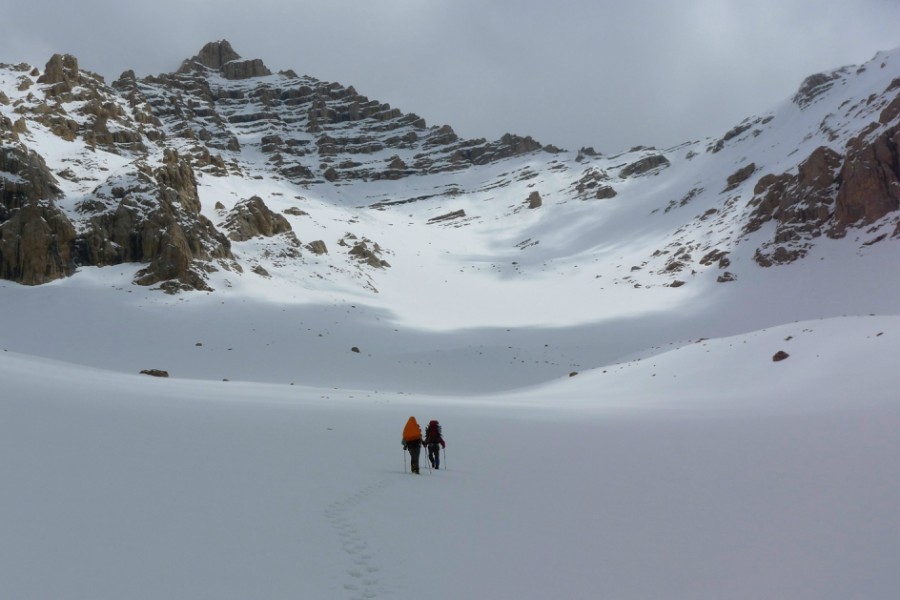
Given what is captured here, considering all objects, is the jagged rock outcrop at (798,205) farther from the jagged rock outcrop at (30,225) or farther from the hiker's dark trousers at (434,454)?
the jagged rock outcrop at (30,225)

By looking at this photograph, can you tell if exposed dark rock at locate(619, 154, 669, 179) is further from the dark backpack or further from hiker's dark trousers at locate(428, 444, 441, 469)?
hiker's dark trousers at locate(428, 444, 441, 469)

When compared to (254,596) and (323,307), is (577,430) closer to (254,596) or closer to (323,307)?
(254,596)

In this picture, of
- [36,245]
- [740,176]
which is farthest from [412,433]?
[740,176]

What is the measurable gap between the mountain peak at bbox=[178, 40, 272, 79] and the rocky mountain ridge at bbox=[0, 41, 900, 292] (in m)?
46.4

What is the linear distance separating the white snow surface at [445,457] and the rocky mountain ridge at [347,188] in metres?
3.22

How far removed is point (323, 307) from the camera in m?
48.1

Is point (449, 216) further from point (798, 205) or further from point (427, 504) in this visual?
point (427, 504)

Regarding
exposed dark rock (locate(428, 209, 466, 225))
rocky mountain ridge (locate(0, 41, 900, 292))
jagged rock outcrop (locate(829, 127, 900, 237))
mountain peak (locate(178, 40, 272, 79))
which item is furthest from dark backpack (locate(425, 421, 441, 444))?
mountain peak (locate(178, 40, 272, 79))

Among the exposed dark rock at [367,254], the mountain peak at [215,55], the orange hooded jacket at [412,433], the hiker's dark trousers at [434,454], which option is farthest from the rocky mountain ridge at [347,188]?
the mountain peak at [215,55]

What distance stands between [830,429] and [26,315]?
44.5 m

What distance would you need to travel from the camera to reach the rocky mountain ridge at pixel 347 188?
46.2 meters

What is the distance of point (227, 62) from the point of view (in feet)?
623

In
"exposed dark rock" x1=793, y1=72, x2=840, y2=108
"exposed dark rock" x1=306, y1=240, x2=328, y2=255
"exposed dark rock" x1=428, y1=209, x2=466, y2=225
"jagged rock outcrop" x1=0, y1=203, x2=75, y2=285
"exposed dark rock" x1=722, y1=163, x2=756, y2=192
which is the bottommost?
"jagged rock outcrop" x1=0, y1=203, x2=75, y2=285

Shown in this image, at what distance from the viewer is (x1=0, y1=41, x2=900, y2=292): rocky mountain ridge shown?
46.2m
